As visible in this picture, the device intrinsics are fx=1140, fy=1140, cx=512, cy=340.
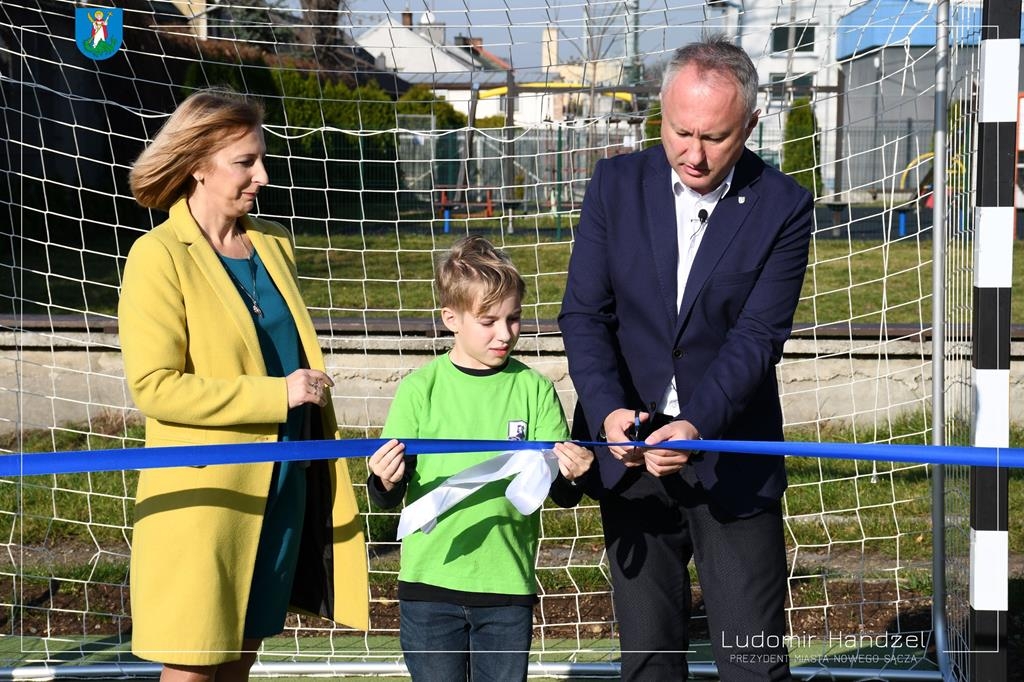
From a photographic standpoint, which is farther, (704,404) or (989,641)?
(989,641)

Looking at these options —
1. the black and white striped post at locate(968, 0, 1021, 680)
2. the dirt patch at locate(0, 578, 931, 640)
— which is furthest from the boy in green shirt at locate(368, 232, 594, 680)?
the dirt patch at locate(0, 578, 931, 640)

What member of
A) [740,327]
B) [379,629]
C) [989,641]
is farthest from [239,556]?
[989,641]

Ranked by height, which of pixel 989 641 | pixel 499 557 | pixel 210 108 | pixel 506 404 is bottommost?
pixel 989 641

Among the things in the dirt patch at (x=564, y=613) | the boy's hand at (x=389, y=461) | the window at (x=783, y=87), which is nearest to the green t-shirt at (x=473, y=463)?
the boy's hand at (x=389, y=461)

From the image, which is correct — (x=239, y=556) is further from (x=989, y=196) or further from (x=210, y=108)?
(x=989, y=196)

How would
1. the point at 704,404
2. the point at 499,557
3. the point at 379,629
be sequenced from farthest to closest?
the point at 379,629, the point at 499,557, the point at 704,404

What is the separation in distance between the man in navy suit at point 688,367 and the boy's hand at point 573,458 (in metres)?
0.06

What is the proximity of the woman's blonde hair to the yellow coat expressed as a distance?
0.09 m

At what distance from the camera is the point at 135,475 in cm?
634

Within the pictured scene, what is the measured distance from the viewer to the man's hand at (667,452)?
2.48 meters

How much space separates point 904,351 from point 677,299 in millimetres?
3873

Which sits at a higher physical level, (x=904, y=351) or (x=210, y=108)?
(x=210, y=108)

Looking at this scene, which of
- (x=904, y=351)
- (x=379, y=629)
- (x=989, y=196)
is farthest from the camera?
(x=904, y=351)

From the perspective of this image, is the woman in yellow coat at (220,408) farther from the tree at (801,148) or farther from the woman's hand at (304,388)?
the tree at (801,148)
